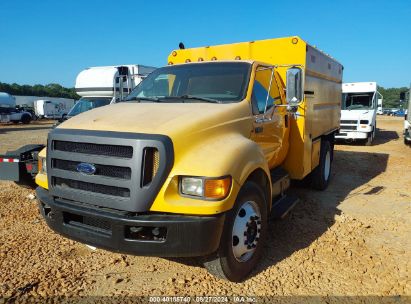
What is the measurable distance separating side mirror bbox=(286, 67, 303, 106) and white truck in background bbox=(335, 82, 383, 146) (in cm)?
1253

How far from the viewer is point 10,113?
111ft

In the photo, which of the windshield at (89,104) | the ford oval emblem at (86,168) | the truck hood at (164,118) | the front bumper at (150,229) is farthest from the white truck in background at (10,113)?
the front bumper at (150,229)

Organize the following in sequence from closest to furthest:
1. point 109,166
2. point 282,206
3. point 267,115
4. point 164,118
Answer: point 109,166
point 164,118
point 267,115
point 282,206

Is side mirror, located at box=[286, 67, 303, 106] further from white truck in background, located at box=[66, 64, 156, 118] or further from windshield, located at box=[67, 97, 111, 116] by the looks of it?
white truck in background, located at box=[66, 64, 156, 118]

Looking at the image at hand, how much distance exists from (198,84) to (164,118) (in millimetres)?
1274

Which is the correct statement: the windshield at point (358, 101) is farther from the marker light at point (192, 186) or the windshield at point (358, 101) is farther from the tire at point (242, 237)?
the marker light at point (192, 186)

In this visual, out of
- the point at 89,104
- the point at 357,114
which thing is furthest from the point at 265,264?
the point at 357,114

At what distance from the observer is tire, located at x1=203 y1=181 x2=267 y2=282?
10.4 ft

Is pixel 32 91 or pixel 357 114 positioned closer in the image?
pixel 357 114

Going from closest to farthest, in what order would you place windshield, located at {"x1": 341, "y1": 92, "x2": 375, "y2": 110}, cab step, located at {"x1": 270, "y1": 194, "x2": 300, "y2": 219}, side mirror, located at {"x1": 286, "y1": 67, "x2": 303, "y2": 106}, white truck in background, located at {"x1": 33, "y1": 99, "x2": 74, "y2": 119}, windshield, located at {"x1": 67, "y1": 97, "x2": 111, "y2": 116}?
side mirror, located at {"x1": 286, "y1": 67, "x2": 303, "y2": 106}, cab step, located at {"x1": 270, "y1": 194, "x2": 300, "y2": 219}, windshield, located at {"x1": 67, "y1": 97, "x2": 111, "y2": 116}, windshield, located at {"x1": 341, "y1": 92, "x2": 375, "y2": 110}, white truck in background, located at {"x1": 33, "y1": 99, "x2": 74, "y2": 119}

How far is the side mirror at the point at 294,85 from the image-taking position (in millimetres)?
4148

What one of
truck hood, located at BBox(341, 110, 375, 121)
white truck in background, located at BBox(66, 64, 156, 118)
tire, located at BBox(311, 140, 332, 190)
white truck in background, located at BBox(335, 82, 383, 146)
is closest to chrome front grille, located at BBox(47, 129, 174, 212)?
tire, located at BBox(311, 140, 332, 190)

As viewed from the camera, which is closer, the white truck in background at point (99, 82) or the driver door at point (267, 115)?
the driver door at point (267, 115)

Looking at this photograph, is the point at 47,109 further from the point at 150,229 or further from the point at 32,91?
the point at 32,91
